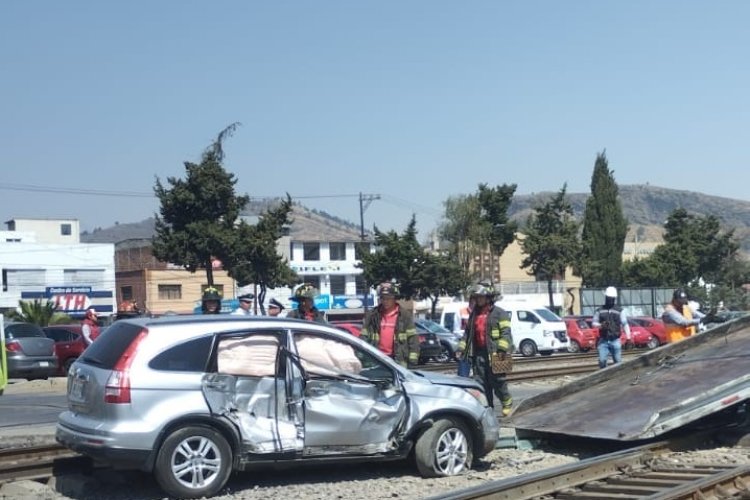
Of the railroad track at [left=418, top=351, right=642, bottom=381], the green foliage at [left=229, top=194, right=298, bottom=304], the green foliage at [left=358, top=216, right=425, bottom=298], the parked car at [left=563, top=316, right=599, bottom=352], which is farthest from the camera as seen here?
the green foliage at [left=358, top=216, right=425, bottom=298]

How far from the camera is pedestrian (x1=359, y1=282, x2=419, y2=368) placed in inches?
470

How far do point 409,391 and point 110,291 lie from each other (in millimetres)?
62511

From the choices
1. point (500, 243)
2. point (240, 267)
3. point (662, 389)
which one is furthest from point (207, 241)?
point (662, 389)

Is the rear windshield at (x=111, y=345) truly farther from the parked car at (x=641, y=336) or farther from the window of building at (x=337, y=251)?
the window of building at (x=337, y=251)

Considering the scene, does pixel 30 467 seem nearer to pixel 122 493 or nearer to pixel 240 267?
pixel 122 493

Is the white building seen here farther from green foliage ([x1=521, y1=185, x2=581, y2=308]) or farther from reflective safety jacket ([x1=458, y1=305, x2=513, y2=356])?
reflective safety jacket ([x1=458, y1=305, x2=513, y2=356])

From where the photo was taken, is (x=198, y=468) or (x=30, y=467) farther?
(x=30, y=467)

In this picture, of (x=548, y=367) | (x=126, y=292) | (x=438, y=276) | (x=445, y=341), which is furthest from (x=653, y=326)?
(x=126, y=292)

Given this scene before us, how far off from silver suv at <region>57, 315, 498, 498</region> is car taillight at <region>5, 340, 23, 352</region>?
17438mm

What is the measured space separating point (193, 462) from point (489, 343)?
14.9 ft

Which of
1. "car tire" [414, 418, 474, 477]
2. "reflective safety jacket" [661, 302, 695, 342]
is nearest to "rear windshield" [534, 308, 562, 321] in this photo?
"reflective safety jacket" [661, 302, 695, 342]

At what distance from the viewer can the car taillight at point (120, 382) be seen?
27.9ft

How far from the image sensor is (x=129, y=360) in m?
8.67

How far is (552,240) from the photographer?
185ft
